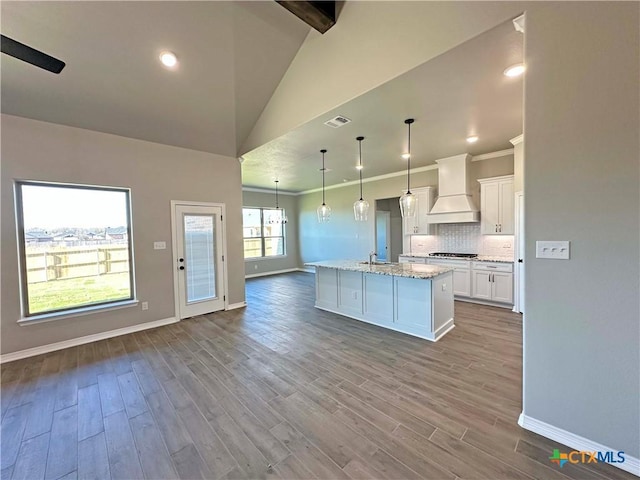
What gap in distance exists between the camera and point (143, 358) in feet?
10.3

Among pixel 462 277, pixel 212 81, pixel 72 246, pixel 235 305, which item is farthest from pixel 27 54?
pixel 462 277

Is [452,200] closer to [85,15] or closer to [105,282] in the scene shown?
[85,15]

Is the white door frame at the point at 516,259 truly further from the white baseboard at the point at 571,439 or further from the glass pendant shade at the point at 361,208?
the white baseboard at the point at 571,439

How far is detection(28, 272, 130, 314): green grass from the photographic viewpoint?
342 cm

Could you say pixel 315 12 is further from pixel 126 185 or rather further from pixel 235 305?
pixel 235 305

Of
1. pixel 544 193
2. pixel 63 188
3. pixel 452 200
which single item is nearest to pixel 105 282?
pixel 63 188

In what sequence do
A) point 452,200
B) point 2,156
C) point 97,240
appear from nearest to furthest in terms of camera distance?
point 2,156, point 97,240, point 452,200

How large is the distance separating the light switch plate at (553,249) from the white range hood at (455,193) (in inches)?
143

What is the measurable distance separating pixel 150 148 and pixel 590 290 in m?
5.35

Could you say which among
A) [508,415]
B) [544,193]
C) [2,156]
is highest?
[2,156]

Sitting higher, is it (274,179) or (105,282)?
(274,179)

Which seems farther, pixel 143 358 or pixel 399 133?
pixel 399 133

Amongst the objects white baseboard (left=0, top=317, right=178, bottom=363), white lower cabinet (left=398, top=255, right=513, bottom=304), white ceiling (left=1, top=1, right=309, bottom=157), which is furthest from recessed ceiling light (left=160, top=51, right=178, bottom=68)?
white lower cabinet (left=398, top=255, right=513, bottom=304)

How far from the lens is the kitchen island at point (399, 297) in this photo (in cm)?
345
